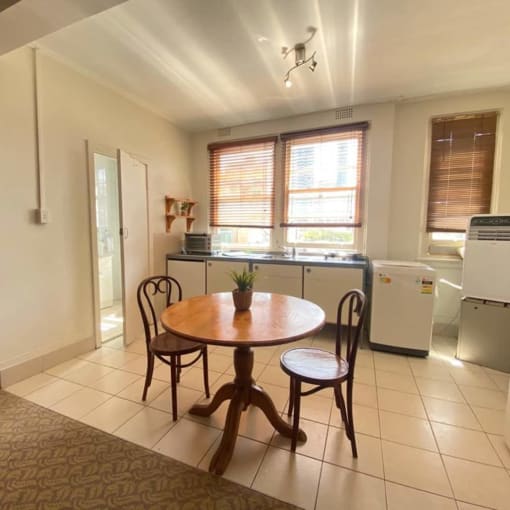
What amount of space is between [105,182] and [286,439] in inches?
172

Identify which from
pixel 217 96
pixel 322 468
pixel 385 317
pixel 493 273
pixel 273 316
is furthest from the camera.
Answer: pixel 217 96

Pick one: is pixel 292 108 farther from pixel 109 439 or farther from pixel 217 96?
pixel 109 439

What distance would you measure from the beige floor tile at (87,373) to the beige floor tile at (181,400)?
2.16 feet

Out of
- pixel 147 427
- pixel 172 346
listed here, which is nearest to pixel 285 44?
pixel 172 346

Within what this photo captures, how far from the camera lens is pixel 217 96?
10.2ft

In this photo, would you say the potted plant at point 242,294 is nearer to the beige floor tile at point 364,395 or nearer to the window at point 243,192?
the beige floor tile at point 364,395

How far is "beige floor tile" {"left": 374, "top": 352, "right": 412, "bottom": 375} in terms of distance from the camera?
2.52m

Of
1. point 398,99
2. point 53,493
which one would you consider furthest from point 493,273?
point 53,493

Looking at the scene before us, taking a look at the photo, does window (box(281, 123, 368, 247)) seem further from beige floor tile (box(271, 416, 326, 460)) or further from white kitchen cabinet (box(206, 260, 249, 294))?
beige floor tile (box(271, 416, 326, 460))

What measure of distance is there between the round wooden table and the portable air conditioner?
1.90 m

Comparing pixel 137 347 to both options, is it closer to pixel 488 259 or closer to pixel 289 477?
pixel 289 477

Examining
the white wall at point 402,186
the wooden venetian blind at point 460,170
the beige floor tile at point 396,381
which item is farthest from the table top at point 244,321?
the wooden venetian blind at point 460,170

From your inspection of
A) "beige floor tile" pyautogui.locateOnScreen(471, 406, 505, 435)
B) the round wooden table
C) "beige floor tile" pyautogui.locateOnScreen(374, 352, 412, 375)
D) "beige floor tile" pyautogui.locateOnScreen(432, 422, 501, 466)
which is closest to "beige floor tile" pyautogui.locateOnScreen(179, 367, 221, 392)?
the round wooden table

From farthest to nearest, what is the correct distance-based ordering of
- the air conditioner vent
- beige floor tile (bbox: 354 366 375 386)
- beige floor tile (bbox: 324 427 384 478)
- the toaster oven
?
the toaster oven
the air conditioner vent
beige floor tile (bbox: 354 366 375 386)
beige floor tile (bbox: 324 427 384 478)
